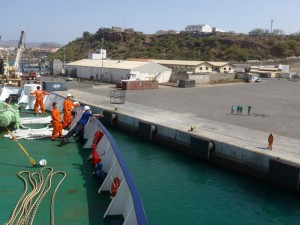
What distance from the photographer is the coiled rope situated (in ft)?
22.6

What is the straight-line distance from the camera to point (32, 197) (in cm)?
784

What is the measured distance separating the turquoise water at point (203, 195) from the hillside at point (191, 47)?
76.4 metres

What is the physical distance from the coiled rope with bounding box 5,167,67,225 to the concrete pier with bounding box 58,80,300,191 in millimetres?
6977

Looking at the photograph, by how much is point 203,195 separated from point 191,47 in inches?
3831

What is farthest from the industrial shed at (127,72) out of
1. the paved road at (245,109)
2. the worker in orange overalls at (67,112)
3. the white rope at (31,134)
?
the white rope at (31,134)

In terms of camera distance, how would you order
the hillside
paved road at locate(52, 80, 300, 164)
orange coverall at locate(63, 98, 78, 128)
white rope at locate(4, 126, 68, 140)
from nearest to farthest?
white rope at locate(4, 126, 68, 140) → orange coverall at locate(63, 98, 78, 128) → paved road at locate(52, 80, 300, 164) → the hillside

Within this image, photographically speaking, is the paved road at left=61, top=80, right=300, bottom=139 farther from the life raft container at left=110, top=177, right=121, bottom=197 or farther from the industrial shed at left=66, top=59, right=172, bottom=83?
the life raft container at left=110, top=177, right=121, bottom=197

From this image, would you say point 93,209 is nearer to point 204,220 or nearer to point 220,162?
point 204,220

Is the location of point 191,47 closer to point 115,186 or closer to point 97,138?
point 97,138

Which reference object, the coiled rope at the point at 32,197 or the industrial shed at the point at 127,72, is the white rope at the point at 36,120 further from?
the industrial shed at the point at 127,72

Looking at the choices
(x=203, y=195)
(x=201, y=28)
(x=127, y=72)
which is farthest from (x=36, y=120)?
(x=201, y=28)

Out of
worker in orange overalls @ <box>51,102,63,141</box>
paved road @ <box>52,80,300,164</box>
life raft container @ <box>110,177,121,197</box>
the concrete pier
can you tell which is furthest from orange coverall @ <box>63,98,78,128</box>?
life raft container @ <box>110,177,121,197</box>

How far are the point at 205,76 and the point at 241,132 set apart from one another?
26.1 m

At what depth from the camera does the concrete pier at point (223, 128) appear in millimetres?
12453
